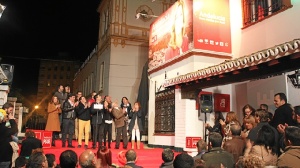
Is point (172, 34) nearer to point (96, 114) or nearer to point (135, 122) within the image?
point (135, 122)

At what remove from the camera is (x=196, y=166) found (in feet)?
11.1

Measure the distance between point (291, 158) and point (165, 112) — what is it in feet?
→ 26.4

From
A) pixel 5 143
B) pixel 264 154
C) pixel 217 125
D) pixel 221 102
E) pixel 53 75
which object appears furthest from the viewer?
pixel 53 75

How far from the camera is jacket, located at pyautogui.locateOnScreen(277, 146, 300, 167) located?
3.28 m

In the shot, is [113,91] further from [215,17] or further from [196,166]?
[196,166]

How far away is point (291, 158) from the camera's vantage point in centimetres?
333

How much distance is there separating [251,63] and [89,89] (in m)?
18.7

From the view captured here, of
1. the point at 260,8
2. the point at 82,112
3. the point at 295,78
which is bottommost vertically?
the point at 82,112

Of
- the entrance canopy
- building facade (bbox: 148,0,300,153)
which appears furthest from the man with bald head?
building facade (bbox: 148,0,300,153)

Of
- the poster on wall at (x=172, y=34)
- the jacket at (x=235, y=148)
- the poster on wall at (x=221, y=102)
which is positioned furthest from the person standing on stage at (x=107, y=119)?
the jacket at (x=235, y=148)

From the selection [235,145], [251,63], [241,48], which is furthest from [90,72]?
[235,145]

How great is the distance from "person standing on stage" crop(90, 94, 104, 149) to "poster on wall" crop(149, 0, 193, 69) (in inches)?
147

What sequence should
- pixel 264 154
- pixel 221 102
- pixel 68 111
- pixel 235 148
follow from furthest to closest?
1. pixel 221 102
2. pixel 68 111
3. pixel 235 148
4. pixel 264 154

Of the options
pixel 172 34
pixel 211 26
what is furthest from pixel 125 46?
pixel 211 26
